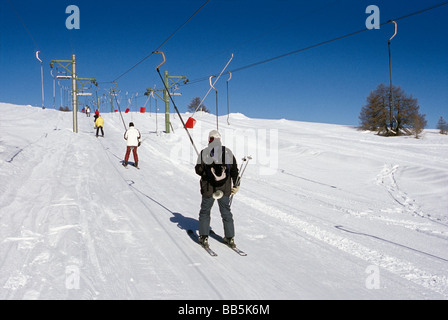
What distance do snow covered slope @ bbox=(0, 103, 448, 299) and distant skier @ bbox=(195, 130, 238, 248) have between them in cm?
46

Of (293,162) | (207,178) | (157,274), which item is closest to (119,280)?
(157,274)

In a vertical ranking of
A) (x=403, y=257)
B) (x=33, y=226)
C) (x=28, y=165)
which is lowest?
(x=403, y=257)

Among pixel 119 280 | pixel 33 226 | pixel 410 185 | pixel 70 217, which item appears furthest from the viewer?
pixel 410 185

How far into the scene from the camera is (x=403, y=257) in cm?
534

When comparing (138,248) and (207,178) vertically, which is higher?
(207,178)

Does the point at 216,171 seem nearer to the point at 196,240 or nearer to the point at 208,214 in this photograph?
the point at 208,214

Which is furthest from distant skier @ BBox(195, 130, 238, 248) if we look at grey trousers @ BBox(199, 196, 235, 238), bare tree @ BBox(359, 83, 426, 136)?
bare tree @ BBox(359, 83, 426, 136)

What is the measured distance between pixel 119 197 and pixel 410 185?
370 inches

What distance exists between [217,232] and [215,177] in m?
1.57

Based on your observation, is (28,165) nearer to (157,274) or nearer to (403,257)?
(157,274)

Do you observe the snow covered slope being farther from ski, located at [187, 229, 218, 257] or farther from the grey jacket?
the grey jacket

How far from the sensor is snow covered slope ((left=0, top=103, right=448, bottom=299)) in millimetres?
4125

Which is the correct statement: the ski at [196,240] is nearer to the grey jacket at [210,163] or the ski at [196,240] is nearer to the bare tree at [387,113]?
the grey jacket at [210,163]

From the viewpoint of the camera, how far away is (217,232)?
6492mm
